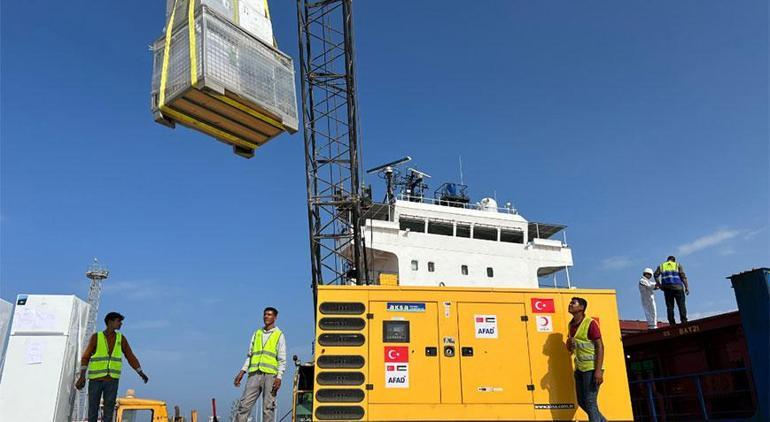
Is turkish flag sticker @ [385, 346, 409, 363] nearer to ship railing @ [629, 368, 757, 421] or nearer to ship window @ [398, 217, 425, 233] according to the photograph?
ship railing @ [629, 368, 757, 421]

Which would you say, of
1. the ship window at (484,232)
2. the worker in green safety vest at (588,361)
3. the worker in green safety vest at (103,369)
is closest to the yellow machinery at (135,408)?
the worker in green safety vest at (103,369)

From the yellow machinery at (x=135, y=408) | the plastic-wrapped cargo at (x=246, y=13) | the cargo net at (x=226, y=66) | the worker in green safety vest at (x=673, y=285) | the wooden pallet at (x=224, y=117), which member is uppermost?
the plastic-wrapped cargo at (x=246, y=13)

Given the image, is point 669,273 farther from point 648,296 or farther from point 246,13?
point 246,13

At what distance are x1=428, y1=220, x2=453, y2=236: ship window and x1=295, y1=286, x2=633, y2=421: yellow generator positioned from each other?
12.6m

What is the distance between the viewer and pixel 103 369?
6.94m

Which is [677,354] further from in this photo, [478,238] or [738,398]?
[478,238]

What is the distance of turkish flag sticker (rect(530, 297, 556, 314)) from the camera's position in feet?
23.9

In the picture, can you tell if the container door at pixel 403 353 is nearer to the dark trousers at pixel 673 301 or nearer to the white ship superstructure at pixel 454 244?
the dark trousers at pixel 673 301

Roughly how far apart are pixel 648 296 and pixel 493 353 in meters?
5.94

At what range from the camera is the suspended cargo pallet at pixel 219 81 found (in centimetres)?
679

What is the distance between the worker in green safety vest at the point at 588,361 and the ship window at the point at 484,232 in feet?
45.3

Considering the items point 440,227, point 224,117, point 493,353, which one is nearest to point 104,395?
point 224,117

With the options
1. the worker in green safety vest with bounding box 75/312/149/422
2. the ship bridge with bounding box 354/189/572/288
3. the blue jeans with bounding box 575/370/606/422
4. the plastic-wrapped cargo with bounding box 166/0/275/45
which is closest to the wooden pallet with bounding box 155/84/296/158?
the plastic-wrapped cargo with bounding box 166/0/275/45

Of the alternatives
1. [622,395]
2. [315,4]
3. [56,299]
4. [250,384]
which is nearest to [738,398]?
[622,395]
